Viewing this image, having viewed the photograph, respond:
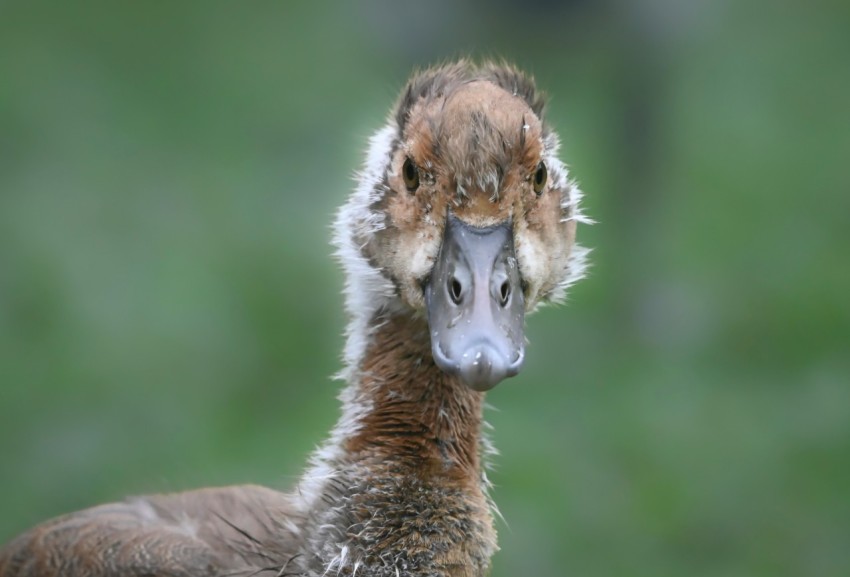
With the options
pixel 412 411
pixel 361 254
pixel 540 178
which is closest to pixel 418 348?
pixel 412 411

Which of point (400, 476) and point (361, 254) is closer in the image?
point (400, 476)

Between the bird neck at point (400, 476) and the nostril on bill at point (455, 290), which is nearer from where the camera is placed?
the nostril on bill at point (455, 290)

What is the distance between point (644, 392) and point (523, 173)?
14.8 ft

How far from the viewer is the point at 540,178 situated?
3.36 meters

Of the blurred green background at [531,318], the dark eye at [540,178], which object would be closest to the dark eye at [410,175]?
the dark eye at [540,178]

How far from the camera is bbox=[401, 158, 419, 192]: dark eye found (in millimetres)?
3336

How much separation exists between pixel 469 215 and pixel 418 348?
18.8 inches

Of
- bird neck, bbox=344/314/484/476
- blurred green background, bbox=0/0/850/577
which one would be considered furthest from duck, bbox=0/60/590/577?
blurred green background, bbox=0/0/850/577

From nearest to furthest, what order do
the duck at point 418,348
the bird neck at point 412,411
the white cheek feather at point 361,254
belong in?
the duck at point 418,348 → the bird neck at point 412,411 → the white cheek feather at point 361,254

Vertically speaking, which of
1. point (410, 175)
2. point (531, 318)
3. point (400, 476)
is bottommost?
point (400, 476)

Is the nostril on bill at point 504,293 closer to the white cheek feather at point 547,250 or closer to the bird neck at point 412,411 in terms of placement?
the white cheek feather at point 547,250

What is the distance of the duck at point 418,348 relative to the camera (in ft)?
10.4

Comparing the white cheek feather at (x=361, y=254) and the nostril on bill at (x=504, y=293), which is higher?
the white cheek feather at (x=361, y=254)

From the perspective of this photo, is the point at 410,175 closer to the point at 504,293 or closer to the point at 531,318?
the point at 504,293
